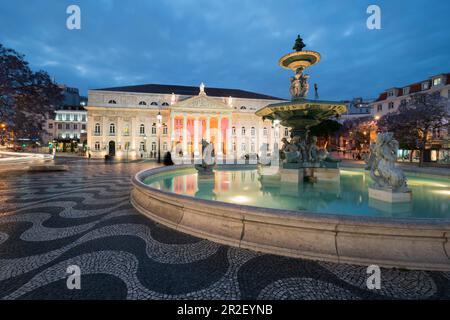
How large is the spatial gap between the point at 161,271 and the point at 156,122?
52.9m

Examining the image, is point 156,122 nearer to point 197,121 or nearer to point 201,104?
point 197,121

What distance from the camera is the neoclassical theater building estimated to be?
4844cm

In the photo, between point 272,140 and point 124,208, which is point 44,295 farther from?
point 272,140

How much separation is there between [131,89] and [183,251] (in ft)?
191

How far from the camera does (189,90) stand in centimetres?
6081

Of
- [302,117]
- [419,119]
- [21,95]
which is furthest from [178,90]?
[302,117]

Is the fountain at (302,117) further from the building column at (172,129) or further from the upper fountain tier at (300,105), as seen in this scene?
the building column at (172,129)

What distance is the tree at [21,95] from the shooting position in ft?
42.1

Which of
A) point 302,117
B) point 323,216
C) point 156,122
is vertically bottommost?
point 323,216

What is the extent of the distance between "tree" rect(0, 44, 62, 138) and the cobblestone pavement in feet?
43.9

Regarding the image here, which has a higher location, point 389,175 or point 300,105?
point 300,105

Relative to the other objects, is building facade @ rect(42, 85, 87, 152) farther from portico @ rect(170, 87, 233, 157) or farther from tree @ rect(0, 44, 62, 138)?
Answer: tree @ rect(0, 44, 62, 138)

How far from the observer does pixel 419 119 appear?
20.8 metres

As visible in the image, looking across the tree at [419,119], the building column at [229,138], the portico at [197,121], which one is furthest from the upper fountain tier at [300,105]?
the building column at [229,138]
